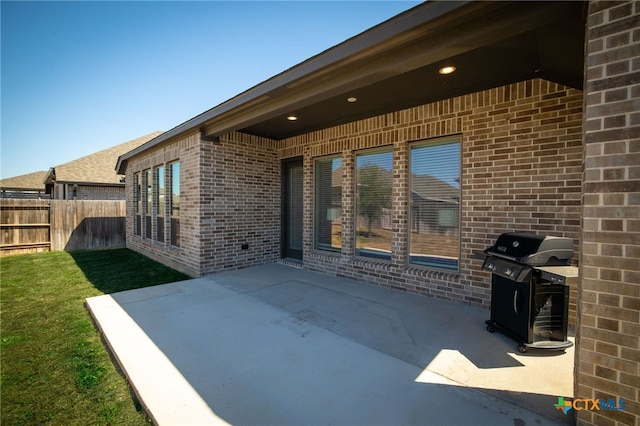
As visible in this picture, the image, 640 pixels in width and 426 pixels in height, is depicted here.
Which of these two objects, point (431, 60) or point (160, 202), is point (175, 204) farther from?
point (431, 60)

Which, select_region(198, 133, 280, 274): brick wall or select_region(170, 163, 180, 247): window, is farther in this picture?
select_region(170, 163, 180, 247): window

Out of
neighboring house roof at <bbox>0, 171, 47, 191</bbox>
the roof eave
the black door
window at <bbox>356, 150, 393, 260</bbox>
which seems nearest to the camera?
the roof eave

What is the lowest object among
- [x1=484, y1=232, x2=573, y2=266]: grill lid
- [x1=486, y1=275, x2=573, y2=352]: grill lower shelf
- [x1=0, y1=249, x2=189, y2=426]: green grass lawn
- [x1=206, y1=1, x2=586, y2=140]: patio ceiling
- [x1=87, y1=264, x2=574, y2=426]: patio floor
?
[x1=0, y1=249, x2=189, y2=426]: green grass lawn

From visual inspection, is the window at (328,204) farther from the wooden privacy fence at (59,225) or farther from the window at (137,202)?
the wooden privacy fence at (59,225)

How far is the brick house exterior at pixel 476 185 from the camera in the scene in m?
1.73

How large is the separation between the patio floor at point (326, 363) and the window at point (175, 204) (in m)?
2.75

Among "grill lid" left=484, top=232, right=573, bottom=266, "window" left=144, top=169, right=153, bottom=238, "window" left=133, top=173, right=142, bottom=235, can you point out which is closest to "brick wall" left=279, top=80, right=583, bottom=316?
"grill lid" left=484, top=232, right=573, bottom=266

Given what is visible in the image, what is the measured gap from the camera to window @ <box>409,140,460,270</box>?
14.7 ft

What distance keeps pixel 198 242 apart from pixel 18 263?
676cm

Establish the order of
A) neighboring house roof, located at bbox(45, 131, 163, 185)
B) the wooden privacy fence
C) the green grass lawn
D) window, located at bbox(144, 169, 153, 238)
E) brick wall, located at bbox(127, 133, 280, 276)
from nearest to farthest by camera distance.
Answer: the green grass lawn < brick wall, located at bbox(127, 133, 280, 276) < window, located at bbox(144, 169, 153, 238) < the wooden privacy fence < neighboring house roof, located at bbox(45, 131, 163, 185)

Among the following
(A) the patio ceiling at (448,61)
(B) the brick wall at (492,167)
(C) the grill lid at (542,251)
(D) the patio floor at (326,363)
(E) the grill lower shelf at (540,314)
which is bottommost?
(D) the patio floor at (326,363)

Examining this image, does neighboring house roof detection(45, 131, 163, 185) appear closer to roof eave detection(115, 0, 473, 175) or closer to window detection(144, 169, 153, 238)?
window detection(144, 169, 153, 238)

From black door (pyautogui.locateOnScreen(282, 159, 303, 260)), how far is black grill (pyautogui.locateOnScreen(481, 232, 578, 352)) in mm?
5000

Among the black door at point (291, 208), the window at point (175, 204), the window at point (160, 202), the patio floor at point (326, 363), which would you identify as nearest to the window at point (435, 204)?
the patio floor at point (326, 363)
